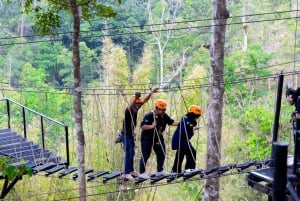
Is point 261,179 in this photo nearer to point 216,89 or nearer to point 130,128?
point 130,128

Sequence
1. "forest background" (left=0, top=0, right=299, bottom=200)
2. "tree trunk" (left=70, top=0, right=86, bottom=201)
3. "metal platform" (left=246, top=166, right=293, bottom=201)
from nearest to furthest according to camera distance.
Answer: "metal platform" (left=246, top=166, right=293, bottom=201) → "tree trunk" (left=70, top=0, right=86, bottom=201) → "forest background" (left=0, top=0, right=299, bottom=200)

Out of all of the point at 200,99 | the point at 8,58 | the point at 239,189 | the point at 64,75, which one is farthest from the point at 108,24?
the point at 239,189

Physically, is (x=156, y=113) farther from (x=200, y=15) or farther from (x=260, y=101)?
(x=200, y=15)

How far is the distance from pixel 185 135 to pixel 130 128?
1.60 ft

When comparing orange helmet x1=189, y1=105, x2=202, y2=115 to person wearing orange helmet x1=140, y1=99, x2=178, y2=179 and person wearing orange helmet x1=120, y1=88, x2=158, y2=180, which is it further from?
person wearing orange helmet x1=120, y1=88, x2=158, y2=180

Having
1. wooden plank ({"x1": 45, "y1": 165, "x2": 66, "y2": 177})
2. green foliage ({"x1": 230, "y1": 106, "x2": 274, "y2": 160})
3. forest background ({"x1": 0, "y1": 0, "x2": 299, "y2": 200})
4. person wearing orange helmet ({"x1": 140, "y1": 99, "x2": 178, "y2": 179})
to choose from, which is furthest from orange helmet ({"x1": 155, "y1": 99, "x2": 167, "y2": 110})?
green foliage ({"x1": 230, "y1": 106, "x2": 274, "y2": 160})

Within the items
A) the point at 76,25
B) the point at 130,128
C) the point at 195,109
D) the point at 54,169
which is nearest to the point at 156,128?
Answer: the point at 130,128

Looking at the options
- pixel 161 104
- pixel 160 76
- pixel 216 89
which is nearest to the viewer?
pixel 161 104

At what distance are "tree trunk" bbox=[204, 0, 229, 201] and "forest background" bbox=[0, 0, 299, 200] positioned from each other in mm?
170

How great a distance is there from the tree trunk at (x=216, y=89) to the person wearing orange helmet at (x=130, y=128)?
3.05ft

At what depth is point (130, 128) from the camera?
3.86 meters

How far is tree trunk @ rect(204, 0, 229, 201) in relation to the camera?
4492 millimetres

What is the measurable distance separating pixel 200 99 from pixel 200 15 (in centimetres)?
742

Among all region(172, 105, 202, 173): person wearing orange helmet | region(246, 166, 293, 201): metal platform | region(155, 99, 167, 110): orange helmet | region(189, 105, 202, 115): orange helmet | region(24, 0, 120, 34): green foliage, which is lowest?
region(172, 105, 202, 173): person wearing orange helmet
